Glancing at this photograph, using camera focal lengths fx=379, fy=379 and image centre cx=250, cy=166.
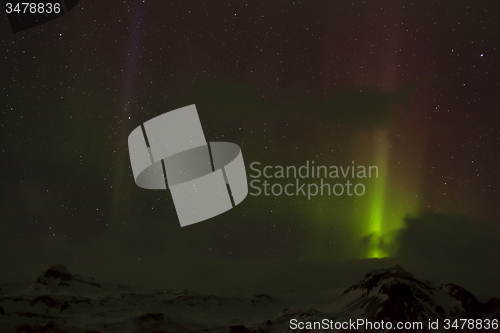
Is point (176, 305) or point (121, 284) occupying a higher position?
point (121, 284)

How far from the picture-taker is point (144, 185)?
1043 cm

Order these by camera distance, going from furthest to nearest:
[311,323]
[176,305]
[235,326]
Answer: [176,305] → [235,326] → [311,323]

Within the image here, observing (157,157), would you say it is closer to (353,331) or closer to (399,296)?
(353,331)

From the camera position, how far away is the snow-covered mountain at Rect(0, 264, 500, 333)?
1220 cm

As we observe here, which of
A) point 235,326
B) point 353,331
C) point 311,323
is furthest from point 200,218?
point 353,331

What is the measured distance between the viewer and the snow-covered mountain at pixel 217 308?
12203 mm

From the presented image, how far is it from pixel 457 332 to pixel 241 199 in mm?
20069

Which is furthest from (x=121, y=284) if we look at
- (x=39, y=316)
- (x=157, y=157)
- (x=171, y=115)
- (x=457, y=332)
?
(x=457, y=332)

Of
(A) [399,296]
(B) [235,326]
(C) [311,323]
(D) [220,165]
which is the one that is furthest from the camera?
(A) [399,296]

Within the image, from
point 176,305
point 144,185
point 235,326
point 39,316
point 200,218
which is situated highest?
point 144,185

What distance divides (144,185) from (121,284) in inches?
132

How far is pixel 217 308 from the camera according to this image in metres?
14.3

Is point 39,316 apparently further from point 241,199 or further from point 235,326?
point 241,199

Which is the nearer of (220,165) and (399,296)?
(220,165)
